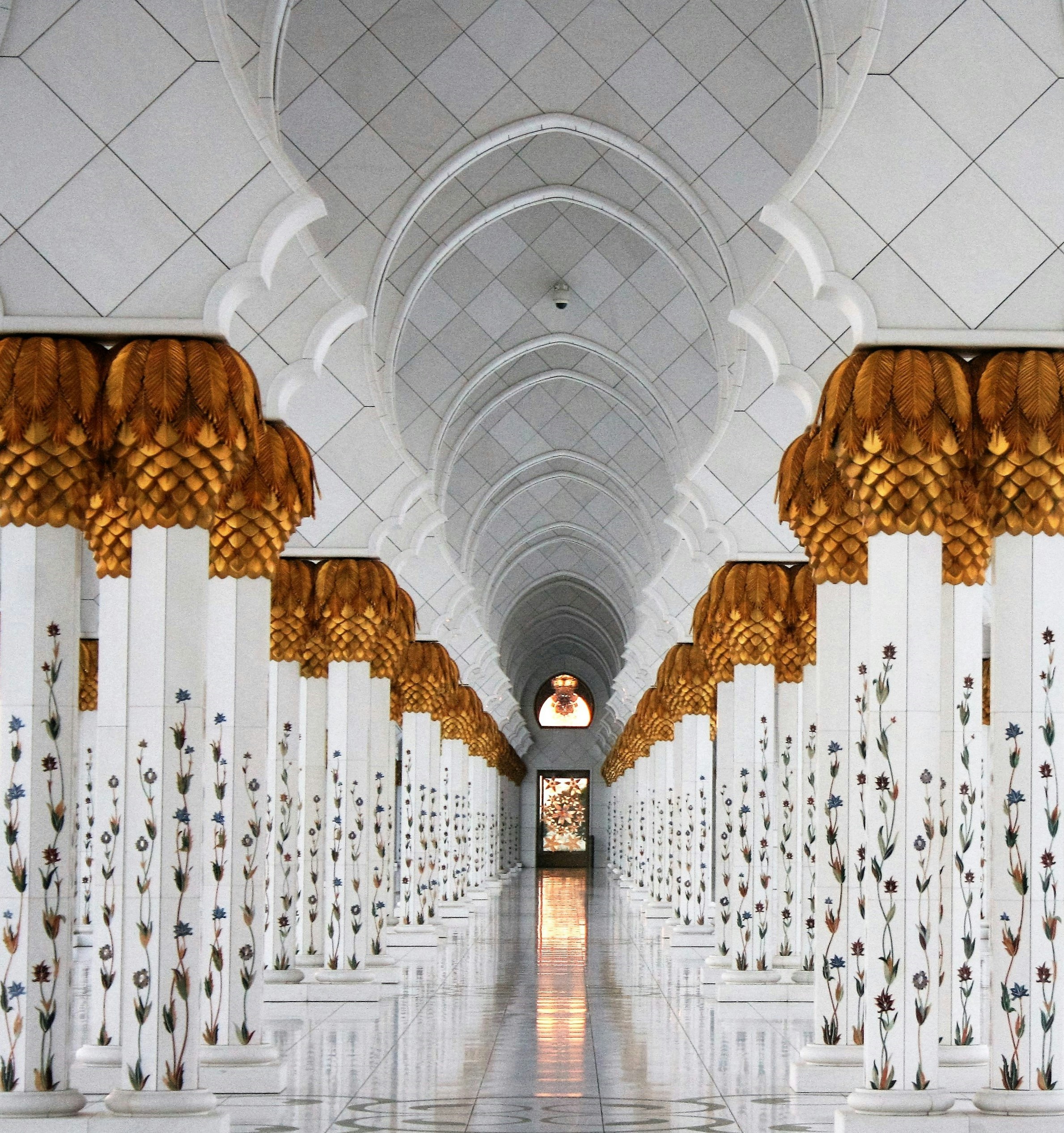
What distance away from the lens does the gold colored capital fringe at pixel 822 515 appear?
9.49 m

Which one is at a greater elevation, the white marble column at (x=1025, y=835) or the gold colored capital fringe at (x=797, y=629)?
the gold colored capital fringe at (x=797, y=629)

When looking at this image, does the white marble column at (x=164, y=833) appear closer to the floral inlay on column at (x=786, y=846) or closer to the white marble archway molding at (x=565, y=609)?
the floral inlay on column at (x=786, y=846)

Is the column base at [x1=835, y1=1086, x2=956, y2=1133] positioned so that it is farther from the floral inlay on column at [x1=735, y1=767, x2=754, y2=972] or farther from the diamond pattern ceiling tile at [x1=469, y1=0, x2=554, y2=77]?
the diamond pattern ceiling tile at [x1=469, y1=0, x2=554, y2=77]

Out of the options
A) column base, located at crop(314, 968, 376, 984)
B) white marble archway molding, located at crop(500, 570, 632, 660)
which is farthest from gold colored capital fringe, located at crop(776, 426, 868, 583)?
white marble archway molding, located at crop(500, 570, 632, 660)

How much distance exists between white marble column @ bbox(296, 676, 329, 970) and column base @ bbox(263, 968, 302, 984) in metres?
0.65

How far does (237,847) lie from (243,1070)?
49.4 inches

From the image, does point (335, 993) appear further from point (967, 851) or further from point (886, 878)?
point (886, 878)

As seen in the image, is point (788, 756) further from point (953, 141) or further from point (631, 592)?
point (631, 592)

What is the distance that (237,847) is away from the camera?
9664 millimetres

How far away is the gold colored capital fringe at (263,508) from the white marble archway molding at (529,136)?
301cm

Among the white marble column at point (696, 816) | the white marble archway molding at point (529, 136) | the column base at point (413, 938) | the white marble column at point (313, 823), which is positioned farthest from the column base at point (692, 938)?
the white marble archway molding at point (529, 136)

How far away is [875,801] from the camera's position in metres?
7.42

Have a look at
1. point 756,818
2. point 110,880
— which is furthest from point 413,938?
point 110,880

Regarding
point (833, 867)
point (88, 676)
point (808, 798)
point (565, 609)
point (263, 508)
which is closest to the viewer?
point (263, 508)
